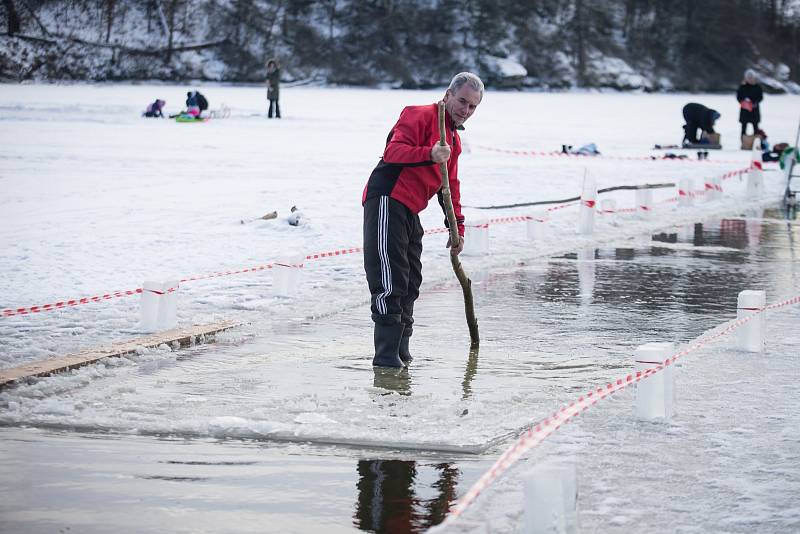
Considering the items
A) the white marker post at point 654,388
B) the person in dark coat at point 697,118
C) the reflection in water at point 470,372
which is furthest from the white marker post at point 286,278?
the person in dark coat at point 697,118

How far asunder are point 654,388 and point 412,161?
1854mm

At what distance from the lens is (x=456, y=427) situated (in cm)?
570

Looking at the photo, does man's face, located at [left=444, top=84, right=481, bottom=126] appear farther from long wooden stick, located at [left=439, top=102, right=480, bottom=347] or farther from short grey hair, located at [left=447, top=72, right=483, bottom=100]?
long wooden stick, located at [left=439, top=102, right=480, bottom=347]

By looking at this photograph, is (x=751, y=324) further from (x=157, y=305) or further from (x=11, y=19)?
(x=11, y=19)

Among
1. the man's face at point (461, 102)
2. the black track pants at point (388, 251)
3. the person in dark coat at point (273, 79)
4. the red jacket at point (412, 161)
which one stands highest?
the person in dark coat at point (273, 79)

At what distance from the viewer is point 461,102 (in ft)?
22.2

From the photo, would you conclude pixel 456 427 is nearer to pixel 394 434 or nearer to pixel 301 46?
pixel 394 434

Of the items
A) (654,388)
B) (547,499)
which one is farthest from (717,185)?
(547,499)

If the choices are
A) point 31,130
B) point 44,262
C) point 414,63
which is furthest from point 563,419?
point 414,63

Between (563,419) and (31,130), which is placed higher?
(31,130)

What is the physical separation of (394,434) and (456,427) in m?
0.34

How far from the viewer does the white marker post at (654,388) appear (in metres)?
5.78

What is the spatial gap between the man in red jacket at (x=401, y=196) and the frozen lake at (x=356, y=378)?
1.21 ft

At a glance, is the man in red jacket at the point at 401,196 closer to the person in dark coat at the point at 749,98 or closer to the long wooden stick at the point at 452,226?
the long wooden stick at the point at 452,226
